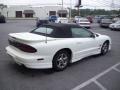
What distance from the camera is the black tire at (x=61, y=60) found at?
17.5 feet

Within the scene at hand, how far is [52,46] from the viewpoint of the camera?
5.09 metres

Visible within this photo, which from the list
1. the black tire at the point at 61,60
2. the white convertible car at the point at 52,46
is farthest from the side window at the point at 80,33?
the black tire at the point at 61,60

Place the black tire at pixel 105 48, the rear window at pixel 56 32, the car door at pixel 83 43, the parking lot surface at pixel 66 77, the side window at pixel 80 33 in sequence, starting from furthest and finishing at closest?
the black tire at pixel 105 48, the side window at pixel 80 33, the car door at pixel 83 43, the rear window at pixel 56 32, the parking lot surface at pixel 66 77

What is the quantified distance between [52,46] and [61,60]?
70 centimetres

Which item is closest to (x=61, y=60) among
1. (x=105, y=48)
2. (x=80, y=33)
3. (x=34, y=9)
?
(x=80, y=33)

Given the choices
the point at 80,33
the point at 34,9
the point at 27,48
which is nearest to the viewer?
the point at 27,48

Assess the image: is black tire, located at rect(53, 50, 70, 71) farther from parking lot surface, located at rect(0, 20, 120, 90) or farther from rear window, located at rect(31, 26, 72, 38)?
rear window, located at rect(31, 26, 72, 38)

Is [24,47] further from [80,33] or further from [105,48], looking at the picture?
[105,48]

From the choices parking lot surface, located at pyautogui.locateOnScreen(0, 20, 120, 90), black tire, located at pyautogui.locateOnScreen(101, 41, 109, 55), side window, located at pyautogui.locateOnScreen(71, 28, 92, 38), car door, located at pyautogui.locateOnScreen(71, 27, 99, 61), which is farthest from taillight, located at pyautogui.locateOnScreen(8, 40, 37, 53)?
black tire, located at pyautogui.locateOnScreen(101, 41, 109, 55)

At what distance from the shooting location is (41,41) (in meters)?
5.01

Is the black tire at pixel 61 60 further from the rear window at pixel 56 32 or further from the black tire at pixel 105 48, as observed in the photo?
the black tire at pixel 105 48

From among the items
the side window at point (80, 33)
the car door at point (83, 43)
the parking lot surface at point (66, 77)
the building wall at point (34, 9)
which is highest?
the building wall at point (34, 9)

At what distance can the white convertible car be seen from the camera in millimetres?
4895

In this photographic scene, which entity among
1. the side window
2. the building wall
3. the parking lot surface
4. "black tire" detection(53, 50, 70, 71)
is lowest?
the parking lot surface
